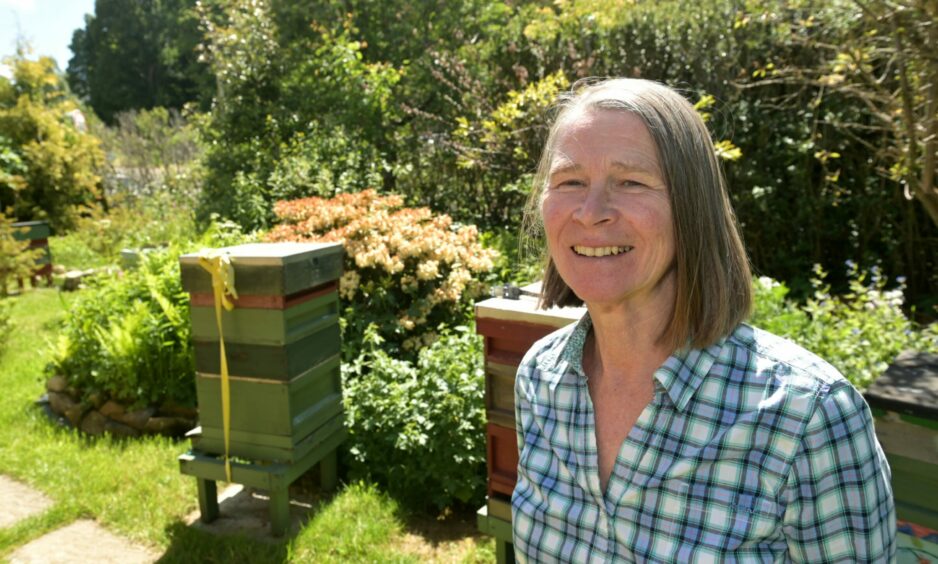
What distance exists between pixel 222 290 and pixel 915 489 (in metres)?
2.97

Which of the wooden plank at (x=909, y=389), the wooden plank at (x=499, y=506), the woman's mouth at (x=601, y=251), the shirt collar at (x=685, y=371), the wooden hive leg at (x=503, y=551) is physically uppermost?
the woman's mouth at (x=601, y=251)

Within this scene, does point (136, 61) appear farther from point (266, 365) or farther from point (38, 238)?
point (266, 365)

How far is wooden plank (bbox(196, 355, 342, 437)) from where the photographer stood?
11.8 feet

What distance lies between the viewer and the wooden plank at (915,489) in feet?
5.44

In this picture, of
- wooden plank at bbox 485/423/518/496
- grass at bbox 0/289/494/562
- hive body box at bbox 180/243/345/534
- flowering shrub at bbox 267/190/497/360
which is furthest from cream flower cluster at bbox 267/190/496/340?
wooden plank at bbox 485/423/518/496

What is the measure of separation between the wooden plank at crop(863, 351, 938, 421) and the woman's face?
0.66m

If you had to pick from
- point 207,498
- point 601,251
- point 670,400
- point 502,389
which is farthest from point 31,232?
point 670,400

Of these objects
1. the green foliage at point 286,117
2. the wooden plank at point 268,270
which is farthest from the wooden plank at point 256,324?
the green foliage at point 286,117

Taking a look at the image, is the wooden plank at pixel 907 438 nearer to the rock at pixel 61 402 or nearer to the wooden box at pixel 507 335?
the wooden box at pixel 507 335

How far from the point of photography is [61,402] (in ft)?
17.6

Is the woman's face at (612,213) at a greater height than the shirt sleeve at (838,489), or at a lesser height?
greater

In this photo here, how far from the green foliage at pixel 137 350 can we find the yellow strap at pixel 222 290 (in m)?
1.55

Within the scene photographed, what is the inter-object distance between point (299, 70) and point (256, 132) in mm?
1099

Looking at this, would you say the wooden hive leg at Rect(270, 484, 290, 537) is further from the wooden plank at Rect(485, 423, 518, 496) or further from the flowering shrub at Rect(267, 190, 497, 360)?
the flowering shrub at Rect(267, 190, 497, 360)
